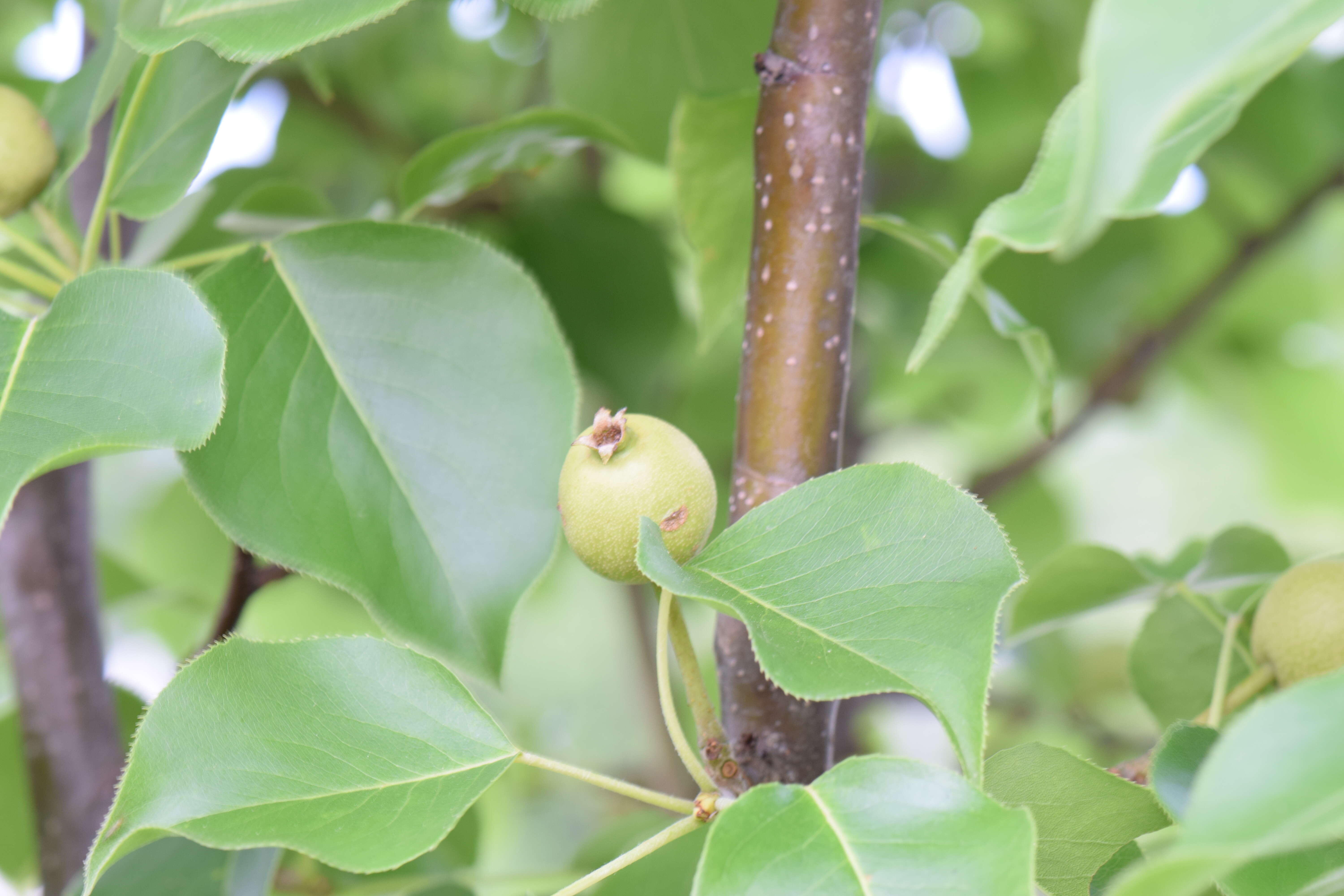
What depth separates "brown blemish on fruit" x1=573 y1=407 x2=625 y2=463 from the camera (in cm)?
27

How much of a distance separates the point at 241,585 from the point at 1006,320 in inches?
11.7

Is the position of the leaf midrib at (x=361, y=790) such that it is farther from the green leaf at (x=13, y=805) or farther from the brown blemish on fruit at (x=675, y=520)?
the green leaf at (x=13, y=805)

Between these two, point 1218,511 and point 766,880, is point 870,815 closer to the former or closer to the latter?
point 766,880

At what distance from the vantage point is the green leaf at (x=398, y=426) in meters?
0.33

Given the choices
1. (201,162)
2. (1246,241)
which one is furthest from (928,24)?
(201,162)

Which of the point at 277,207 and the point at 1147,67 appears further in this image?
the point at 277,207

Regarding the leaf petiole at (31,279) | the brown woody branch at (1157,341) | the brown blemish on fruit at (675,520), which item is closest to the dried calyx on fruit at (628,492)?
the brown blemish on fruit at (675,520)

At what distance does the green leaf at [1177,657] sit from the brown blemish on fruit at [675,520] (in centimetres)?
22

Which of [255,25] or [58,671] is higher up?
[255,25]

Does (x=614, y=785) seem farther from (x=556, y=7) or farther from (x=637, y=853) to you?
(x=556, y=7)

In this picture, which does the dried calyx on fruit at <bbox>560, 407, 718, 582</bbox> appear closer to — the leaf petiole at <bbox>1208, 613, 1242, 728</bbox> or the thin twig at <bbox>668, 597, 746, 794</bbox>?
the thin twig at <bbox>668, 597, 746, 794</bbox>

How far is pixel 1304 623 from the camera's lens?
0.32 m

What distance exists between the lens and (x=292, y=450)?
1.10ft

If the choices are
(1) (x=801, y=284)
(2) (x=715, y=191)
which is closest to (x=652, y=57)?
(2) (x=715, y=191)
